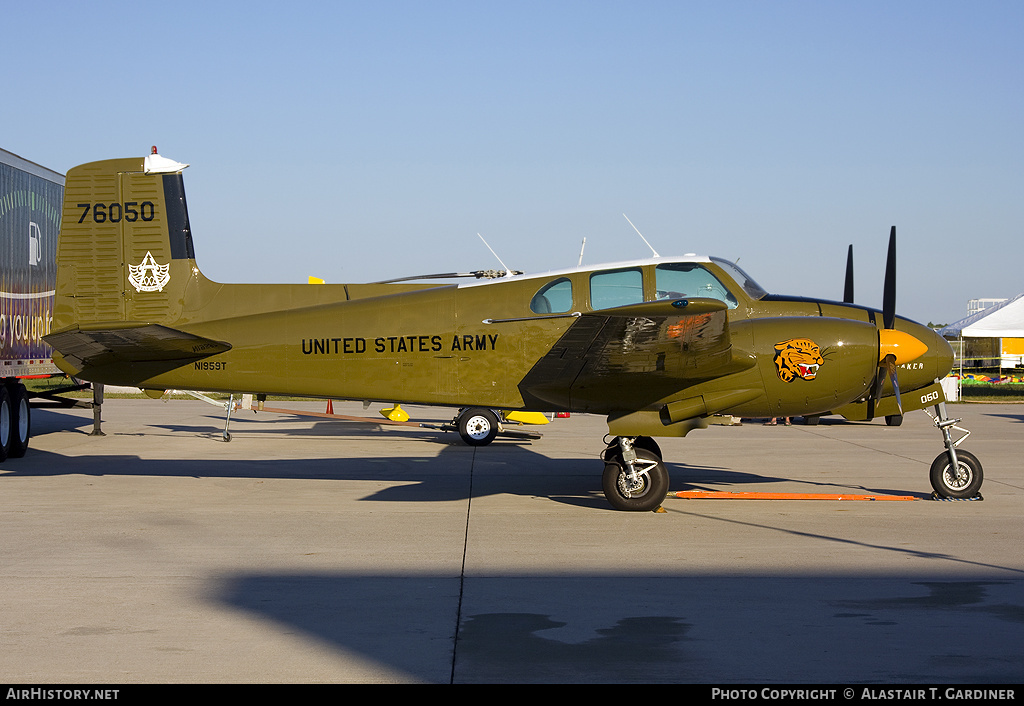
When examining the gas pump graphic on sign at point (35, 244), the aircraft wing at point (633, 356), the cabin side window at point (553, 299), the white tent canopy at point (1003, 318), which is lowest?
the aircraft wing at point (633, 356)

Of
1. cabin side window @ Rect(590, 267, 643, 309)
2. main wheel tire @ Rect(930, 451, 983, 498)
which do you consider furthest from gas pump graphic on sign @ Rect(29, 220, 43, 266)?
main wheel tire @ Rect(930, 451, 983, 498)

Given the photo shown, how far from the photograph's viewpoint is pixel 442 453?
1630 cm

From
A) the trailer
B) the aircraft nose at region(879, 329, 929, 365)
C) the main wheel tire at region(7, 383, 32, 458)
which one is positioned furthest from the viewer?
the main wheel tire at region(7, 383, 32, 458)

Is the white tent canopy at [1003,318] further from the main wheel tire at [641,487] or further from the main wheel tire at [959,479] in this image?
the main wheel tire at [641,487]

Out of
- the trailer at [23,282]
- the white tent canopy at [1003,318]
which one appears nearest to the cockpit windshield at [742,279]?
the trailer at [23,282]

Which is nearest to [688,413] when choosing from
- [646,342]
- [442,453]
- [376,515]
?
[646,342]

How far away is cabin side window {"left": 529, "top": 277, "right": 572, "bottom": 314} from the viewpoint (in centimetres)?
1020

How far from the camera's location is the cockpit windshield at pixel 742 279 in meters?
10.3

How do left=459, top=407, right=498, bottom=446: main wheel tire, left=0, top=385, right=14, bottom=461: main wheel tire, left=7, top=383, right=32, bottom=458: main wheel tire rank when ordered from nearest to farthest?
left=0, top=385, right=14, bottom=461: main wheel tire < left=7, top=383, right=32, bottom=458: main wheel tire < left=459, top=407, right=498, bottom=446: main wheel tire

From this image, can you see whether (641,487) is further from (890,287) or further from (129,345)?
(129,345)

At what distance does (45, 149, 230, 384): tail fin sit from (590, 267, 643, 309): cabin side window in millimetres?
4450

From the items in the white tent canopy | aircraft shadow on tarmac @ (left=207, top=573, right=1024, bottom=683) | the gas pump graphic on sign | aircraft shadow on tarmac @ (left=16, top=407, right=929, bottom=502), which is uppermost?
the white tent canopy

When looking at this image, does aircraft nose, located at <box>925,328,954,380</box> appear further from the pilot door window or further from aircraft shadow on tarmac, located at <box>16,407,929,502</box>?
the pilot door window

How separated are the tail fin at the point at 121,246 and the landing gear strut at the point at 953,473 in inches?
373
